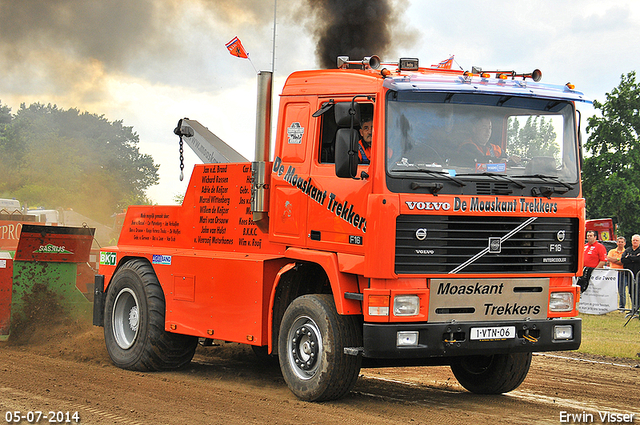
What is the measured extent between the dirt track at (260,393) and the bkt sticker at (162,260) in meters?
1.37

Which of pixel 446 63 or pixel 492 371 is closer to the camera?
pixel 492 371

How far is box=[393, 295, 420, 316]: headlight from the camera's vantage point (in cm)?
664

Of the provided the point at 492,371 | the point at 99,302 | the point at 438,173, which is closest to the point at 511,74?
the point at 438,173

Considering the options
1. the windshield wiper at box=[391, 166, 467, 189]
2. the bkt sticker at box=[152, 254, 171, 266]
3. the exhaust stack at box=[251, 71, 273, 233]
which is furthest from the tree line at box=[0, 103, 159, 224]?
the windshield wiper at box=[391, 166, 467, 189]

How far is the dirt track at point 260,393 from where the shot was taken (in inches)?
262

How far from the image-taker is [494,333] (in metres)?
6.98

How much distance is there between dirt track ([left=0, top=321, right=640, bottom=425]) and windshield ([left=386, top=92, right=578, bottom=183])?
2.21 meters

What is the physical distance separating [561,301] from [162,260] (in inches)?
191

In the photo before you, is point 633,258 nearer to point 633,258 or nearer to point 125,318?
point 633,258

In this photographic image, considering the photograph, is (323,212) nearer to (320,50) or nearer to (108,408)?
(108,408)

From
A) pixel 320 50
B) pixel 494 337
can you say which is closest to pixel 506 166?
pixel 494 337

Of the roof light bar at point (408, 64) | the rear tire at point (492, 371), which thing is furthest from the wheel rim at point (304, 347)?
the roof light bar at point (408, 64)

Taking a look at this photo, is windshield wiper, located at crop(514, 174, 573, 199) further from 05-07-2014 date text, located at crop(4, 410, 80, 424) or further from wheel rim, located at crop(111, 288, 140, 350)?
wheel rim, located at crop(111, 288, 140, 350)

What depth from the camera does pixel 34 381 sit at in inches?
313
